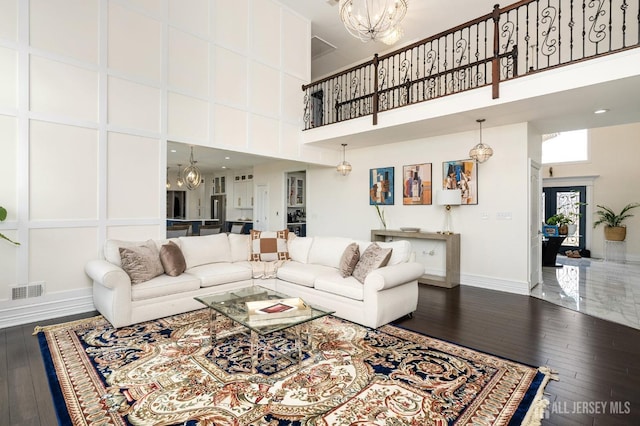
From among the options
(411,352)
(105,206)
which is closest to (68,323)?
(105,206)

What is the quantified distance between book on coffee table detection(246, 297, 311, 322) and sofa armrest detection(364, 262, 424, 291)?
0.85 metres

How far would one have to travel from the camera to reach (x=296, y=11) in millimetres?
6406

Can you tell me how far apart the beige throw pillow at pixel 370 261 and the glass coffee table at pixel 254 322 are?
917 millimetres

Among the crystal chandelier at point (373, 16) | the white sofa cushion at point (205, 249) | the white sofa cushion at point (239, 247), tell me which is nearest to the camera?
the crystal chandelier at point (373, 16)

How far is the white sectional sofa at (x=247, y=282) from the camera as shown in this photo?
11.1ft

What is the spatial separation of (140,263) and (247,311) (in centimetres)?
172

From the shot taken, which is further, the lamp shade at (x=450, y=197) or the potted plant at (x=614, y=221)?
the potted plant at (x=614, y=221)

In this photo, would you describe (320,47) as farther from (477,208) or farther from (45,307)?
(45,307)

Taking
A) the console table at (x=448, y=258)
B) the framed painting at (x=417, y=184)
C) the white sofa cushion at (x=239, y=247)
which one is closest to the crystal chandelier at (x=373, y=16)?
the framed painting at (x=417, y=184)

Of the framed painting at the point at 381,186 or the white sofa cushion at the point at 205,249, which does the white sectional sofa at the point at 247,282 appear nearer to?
the white sofa cushion at the point at 205,249

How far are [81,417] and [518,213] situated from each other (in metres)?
5.82

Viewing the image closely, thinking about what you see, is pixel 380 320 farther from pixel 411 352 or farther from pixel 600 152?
pixel 600 152

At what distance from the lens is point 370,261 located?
3.77 m

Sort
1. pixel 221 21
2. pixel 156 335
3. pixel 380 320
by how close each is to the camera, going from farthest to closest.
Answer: pixel 221 21 < pixel 380 320 < pixel 156 335
